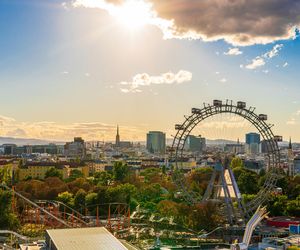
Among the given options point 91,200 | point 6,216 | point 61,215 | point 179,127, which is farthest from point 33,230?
point 179,127

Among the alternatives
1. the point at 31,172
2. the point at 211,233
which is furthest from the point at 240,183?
the point at 31,172

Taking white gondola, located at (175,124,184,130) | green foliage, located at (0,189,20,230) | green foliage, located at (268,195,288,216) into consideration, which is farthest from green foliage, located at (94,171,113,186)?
green foliage, located at (0,189,20,230)

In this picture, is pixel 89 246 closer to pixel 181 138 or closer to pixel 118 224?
pixel 118 224

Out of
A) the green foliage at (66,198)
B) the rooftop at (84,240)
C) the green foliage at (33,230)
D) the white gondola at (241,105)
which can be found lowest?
the green foliage at (33,230)

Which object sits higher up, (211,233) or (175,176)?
(175,176)

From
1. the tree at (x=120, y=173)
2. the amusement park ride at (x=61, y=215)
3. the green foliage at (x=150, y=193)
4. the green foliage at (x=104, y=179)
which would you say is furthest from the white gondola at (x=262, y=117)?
the tree at (x=120, y=173)

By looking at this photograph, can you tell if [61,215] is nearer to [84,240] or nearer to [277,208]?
[277,208]

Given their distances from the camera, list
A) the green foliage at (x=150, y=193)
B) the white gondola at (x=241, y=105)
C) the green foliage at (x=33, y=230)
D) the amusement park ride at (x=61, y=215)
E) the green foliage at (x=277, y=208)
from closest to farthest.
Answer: the green foliage at (x=33, y=230) → the amusement park ride at (x=61, y=215) → the white gondola at (x=241, y=105) → the green foliage at (x=277, y=208) → the green foliage at (x=150, y=193)

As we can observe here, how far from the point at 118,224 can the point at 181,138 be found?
11484 millimetres

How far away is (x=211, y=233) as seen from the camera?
144ft

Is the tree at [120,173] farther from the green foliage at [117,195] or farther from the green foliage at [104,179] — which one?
the green foliage at [117,195]

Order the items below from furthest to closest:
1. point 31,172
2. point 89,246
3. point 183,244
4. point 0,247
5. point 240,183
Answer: point 31,172 < point 240,183 < point 183,244 < point 0,247 < point 89,246

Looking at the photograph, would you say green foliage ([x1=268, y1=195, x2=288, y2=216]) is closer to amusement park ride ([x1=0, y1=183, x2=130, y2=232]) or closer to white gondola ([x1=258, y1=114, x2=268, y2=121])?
white gondola ([x1=258, y1=114, x2=268, y2=121])

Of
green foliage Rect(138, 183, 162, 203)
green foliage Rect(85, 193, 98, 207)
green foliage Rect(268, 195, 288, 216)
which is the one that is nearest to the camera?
green foliage Rect(268, 195, 288, 216)
